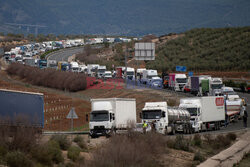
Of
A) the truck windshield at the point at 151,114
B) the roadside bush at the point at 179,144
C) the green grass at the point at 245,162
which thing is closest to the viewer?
the green grass at the point at 245,162

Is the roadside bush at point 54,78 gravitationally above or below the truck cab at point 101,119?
above

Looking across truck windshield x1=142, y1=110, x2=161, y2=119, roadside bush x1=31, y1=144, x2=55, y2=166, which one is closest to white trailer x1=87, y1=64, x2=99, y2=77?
truck windshield x1=142, y1=110, x2=161, y2=119

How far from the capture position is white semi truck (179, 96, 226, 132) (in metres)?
40.2

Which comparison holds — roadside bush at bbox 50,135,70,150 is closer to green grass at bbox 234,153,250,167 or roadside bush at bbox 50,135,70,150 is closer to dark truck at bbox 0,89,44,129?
dark truck at bbox 0,89,44,129

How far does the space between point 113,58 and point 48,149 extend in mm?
118365

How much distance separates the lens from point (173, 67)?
356ft

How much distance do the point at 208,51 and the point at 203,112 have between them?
80.1 metres

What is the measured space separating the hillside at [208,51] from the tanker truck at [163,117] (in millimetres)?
61056

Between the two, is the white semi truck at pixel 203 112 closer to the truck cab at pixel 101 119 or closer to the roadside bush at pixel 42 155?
the truck cab at pixel 101 119

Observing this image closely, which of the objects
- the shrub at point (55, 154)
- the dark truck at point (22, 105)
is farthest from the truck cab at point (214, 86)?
the shrub at point (55, 154)

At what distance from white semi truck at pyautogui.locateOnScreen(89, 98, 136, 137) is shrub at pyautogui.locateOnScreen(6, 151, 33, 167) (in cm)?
1226

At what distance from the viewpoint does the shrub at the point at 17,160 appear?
61.2ft

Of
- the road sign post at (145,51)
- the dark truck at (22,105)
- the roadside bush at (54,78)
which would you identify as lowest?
the dark truck at (22,105)

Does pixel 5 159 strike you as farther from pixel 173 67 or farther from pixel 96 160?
pixel 173 67
